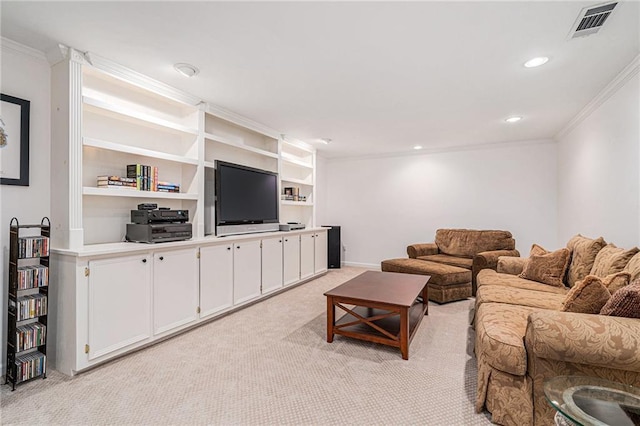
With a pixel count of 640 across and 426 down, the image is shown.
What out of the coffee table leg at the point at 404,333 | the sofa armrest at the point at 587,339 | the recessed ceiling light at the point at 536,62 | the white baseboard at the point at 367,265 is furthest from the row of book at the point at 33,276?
the white baseboard at the point at 367,265

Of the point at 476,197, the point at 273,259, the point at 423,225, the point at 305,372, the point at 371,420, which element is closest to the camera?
the point at 371,420

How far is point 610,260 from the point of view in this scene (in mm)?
2291

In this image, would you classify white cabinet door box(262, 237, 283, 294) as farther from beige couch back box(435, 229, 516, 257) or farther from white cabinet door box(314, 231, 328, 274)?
beige couch back box(435, 229, 516, 257)

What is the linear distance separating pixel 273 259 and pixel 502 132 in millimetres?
3770

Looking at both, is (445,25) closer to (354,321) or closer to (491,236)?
(354,321)

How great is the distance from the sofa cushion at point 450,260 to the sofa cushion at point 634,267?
2.30 meters

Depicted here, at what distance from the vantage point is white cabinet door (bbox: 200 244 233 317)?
314 centimetres

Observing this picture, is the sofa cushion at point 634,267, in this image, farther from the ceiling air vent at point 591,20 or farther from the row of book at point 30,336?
the row of book at point 30,336

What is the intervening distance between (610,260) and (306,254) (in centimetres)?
358

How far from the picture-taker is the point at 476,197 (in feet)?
18.2

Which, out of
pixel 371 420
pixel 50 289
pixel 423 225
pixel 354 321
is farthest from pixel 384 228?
pixel 50 289

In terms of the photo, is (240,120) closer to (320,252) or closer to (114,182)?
(114,182)

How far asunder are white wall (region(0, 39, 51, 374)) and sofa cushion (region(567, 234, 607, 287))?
4377 mm

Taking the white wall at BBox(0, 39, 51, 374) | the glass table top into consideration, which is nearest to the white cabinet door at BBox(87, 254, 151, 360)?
the white wall at BBox(0, 39, 51, 374)
